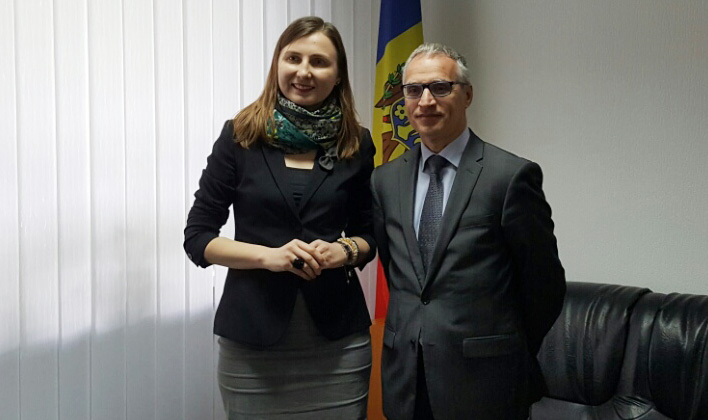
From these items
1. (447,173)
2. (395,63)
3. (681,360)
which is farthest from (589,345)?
(395,63)

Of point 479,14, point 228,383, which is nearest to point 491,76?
point 479,14

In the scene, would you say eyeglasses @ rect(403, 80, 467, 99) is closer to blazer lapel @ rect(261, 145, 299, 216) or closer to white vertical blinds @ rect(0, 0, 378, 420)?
blazer lapel @ rect(261, 145, 299, 216)

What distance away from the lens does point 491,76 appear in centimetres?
301

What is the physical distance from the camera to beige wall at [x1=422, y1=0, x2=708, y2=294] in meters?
2.43

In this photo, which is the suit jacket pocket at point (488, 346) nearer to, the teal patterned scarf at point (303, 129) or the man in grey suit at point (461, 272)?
the man in grey suit at point (461, 272)

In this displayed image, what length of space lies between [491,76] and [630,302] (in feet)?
4.06

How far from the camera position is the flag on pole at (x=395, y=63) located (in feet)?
9.73

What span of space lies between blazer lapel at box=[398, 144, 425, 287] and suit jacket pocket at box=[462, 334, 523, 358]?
174mm

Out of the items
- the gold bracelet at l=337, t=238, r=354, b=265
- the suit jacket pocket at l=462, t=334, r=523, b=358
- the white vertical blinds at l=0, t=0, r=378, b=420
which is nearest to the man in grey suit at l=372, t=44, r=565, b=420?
the suit jacket pocket at l=462, t=334, r=523, b=358

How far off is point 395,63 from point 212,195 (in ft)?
5.24

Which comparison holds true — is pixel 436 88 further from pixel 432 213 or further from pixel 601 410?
pixel 601 410

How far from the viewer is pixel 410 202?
160 cm

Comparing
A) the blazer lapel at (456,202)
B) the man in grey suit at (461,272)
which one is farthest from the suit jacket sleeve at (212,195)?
the blazer lapel at (456,202)

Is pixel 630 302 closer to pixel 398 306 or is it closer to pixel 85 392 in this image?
pixel 398 306
